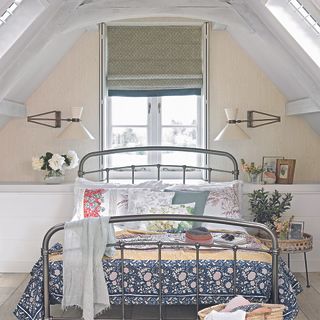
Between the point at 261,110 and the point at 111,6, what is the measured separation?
1765 millimetres

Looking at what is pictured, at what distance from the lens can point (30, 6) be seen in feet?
11.1

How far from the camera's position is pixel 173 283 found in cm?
300

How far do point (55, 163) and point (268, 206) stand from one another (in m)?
1.90

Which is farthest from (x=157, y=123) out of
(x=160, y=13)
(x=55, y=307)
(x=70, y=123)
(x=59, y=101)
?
(x=55, y=307)

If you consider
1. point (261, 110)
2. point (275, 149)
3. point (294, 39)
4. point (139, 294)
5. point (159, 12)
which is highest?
point (159, 12)

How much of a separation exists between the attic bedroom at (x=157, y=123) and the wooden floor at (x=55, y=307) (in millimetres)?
29

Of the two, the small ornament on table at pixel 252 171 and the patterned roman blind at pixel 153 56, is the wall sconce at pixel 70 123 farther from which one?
the small ornament on table at pixel 252 171

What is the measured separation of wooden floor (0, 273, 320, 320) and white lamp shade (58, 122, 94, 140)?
4.21ft

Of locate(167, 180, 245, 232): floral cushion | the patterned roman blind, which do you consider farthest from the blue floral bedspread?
the patterned roman blind

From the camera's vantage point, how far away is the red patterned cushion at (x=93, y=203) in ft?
13.6

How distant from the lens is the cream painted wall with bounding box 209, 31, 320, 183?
495 cm

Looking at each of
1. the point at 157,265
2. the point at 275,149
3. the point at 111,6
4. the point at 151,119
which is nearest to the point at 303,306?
the point at 157,265

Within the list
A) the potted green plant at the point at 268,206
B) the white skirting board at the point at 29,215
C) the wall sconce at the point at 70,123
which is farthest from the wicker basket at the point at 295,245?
the wall sconce at the point at 70,123

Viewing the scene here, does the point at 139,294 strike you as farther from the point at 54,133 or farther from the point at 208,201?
the point at 54,133
